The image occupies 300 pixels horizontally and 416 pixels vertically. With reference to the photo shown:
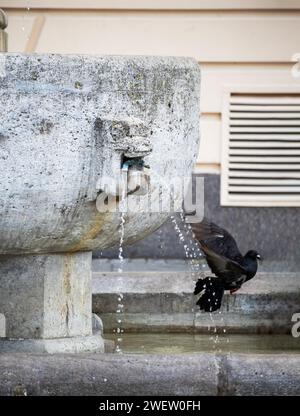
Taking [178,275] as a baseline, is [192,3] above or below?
above

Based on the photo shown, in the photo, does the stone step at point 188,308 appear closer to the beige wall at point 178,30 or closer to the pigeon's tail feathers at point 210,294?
the pigeon's tail feathers at point 210,294

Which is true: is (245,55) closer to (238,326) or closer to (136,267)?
(136,267)

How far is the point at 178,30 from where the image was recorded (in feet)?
26.3

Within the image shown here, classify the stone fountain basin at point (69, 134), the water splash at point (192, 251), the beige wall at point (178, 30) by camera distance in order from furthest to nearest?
the beige wall at point (178, 30) → the water splash at point (192, 251) → the stone fountain basin at point (69, 134)

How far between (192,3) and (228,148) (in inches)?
32.5

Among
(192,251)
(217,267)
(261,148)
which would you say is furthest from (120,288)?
(261,148)

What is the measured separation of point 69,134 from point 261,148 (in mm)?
3636

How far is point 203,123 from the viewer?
813cm

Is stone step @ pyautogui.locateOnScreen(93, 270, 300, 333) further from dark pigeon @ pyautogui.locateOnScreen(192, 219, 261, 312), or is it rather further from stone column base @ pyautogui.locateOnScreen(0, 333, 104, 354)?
stone column base @ pyautogui.locateOnScreen(0, 333, 104, 354)

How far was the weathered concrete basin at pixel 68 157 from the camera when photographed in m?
4.57

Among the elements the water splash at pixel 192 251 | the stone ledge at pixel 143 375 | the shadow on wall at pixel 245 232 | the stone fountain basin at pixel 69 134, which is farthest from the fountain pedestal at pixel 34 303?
the shadow on wall at pixel 245 232

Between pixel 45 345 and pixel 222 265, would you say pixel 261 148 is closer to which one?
pixel 222 265

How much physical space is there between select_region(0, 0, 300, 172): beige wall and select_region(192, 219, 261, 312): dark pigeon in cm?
231
